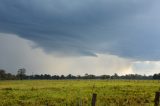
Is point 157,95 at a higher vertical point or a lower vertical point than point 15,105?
higher

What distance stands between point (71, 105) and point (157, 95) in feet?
45.2

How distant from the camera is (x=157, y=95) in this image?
15.2 metres

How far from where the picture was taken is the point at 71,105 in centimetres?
2777

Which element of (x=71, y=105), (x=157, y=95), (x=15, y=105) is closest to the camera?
(x=157, y=95)

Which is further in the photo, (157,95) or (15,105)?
(15,105)

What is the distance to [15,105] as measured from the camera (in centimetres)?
2972

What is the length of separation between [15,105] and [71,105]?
6.09 metres

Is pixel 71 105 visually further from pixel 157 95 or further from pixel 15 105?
pixel 157 95

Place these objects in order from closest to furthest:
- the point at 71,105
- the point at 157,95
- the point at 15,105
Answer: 1. the point at 157,95
2. the point at 71,105
3. the point at 15,105

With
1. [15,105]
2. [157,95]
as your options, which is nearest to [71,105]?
[15,105]

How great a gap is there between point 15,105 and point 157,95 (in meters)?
18.3

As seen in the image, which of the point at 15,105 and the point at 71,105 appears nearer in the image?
the point at 71,105
